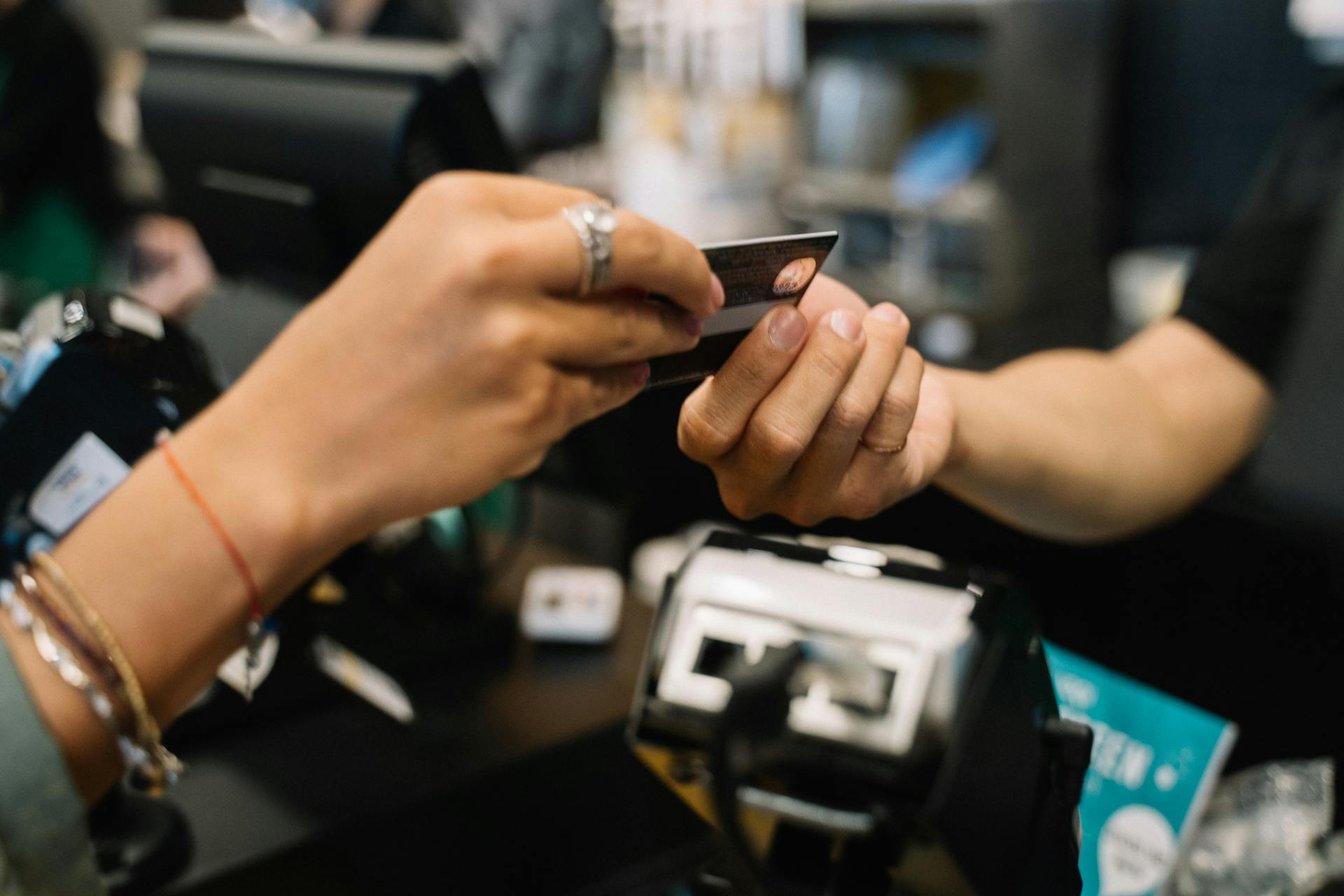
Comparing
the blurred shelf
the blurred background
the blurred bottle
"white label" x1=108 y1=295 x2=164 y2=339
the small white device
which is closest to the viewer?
"white label" x1=108 y1=295 x2=164 y2=339

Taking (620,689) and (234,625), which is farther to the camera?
(620,689)

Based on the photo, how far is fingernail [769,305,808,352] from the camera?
508 mm

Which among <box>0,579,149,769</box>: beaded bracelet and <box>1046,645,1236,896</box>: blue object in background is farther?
<box>1046,645,1236,896</box>: blue object in background

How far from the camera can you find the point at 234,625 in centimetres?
46

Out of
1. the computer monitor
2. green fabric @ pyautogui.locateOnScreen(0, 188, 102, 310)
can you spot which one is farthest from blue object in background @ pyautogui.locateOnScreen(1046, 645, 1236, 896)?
green fabric @ pyautogui.locateOnScreen(0, 188, 102, 310)

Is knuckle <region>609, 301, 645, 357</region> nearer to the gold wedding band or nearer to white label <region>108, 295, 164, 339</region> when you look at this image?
the gold wedding band

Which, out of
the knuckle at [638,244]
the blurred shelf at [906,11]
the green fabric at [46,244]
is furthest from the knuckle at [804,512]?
the green fabric at [46,244]

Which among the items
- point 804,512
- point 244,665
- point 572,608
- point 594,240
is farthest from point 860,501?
point 572,608

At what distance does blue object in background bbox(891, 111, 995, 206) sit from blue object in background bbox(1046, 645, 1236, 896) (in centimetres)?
206

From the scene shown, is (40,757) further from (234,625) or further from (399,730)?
(399,730)

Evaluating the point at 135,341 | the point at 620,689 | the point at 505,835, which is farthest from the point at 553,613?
the point at 135,341

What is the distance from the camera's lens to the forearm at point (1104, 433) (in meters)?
0.75

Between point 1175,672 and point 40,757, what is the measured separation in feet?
2.44

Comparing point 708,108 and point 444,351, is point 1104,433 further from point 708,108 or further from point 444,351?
point 708,108
